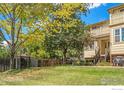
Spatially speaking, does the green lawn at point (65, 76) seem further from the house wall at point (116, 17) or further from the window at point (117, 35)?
the window at point (117, 35)

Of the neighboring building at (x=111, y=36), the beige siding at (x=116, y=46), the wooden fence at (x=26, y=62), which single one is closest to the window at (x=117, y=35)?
the neighboring building at (x=111, y=36)

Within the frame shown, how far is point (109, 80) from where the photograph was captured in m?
7.13

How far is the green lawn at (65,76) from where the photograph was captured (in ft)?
23.3

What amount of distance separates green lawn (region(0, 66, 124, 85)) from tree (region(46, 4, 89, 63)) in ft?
1.07

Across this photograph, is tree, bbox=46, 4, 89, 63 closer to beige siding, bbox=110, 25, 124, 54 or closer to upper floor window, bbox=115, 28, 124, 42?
beige siding, bbox=110, 25, 124, 54

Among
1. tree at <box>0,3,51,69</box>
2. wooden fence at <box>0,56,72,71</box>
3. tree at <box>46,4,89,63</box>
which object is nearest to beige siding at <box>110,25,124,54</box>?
tree at <box>46,4,89,63</box>

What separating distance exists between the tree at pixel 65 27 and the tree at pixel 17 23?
0.82ft

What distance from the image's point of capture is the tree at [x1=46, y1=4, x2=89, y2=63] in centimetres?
751

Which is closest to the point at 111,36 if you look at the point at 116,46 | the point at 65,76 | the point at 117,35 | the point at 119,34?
the point at 117,35
